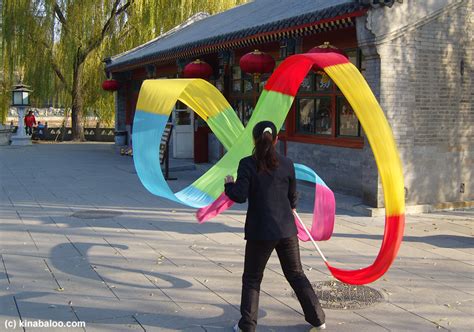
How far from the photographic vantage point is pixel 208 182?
6637 millimetres

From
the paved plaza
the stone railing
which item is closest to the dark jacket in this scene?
the paved plaza

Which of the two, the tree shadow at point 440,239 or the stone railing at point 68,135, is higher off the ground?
the stone railing at point 68,135

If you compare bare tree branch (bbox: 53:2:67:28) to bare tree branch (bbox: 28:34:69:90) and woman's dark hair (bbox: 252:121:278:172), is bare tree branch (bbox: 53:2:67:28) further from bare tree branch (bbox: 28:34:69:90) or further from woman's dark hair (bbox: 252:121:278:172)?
woman's dark hair (bbox: 252:121:278:172)

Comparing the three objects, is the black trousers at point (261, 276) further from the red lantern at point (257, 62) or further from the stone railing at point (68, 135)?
the stone railing at point (68, 135)

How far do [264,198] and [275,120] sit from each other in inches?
92.7

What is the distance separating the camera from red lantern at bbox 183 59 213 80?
15172mm

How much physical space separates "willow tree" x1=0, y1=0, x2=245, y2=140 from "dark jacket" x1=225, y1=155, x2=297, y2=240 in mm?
22349

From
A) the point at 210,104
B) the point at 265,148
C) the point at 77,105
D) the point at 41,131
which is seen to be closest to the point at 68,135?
the point at 41,131

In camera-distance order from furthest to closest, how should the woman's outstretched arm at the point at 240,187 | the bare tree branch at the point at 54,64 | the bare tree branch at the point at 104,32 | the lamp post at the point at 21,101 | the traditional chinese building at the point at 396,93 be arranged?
the bare tree branch at the point at 54,64, the lamp post at the point at 21,101, the bare tree branch at the point at 104,32, the traditional chinese building at the point at 396,93, the woman's outstretched arm at the point at 240,187

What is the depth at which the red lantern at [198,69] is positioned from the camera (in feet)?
49.8

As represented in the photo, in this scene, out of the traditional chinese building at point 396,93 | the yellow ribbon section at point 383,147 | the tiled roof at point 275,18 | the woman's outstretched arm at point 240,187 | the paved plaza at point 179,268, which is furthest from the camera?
the tiled roof at point 275,18

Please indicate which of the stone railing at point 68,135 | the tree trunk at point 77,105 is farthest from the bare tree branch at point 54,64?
the stone railing at point 68,135

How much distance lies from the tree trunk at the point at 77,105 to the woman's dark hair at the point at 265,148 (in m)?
24.6

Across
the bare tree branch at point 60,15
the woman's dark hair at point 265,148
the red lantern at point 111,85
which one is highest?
the bare tree branch at point 60,15
